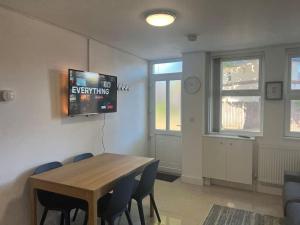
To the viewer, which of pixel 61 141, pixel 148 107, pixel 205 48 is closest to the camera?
pixel 61 141

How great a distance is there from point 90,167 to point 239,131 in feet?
8.97

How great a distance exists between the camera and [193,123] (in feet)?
14.0

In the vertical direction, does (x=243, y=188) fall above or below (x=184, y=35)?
below

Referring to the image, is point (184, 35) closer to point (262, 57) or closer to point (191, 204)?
point (262, 57)

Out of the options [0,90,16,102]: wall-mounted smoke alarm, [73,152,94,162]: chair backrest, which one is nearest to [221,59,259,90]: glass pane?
[73,152,94,162]: chair backrest

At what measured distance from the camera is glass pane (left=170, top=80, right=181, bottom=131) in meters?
4.75

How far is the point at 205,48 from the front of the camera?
394cm

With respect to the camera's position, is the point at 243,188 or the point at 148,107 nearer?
the point at 243,188

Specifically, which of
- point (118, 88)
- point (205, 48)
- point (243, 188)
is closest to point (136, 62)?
point (118, 88)

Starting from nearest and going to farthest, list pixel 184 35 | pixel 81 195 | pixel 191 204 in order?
pixel 81 195, pixel 184 35, pixel 191 204

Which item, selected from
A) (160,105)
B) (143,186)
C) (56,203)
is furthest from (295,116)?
(56,203)

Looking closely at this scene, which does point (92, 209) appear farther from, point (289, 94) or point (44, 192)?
point (289, 94)

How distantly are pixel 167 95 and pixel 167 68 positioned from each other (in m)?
0.56

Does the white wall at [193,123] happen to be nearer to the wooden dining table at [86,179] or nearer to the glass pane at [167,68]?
the glass pane at [167,68]
